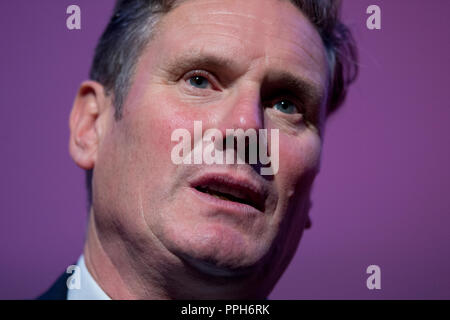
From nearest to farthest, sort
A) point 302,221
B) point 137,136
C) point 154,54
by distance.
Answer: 1. point 137,136
2. point 154,54
3. point 302,221

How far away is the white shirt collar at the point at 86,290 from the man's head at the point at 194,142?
0.36 feet

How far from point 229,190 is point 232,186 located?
19 millimetres

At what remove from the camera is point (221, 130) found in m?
1.44

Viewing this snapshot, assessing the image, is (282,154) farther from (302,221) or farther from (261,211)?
(302,221)

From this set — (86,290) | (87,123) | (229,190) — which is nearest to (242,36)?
(229,190)

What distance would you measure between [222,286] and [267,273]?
17 centimetres

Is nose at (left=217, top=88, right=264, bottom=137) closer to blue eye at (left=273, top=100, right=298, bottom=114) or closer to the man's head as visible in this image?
the man's head

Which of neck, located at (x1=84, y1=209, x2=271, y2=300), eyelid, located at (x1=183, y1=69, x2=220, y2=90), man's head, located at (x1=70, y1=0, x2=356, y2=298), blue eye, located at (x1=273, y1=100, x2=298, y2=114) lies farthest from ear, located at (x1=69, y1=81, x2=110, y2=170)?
blue eye, located at (x1=273, y1=100, x2=298, y2=114)

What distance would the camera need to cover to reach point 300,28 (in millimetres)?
1729

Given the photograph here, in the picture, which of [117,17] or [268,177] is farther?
[117,17]

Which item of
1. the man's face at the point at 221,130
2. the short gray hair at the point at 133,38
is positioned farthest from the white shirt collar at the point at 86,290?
the short gray hair at the point at 133,38

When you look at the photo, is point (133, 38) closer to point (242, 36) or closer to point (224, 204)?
point (242, 36)
